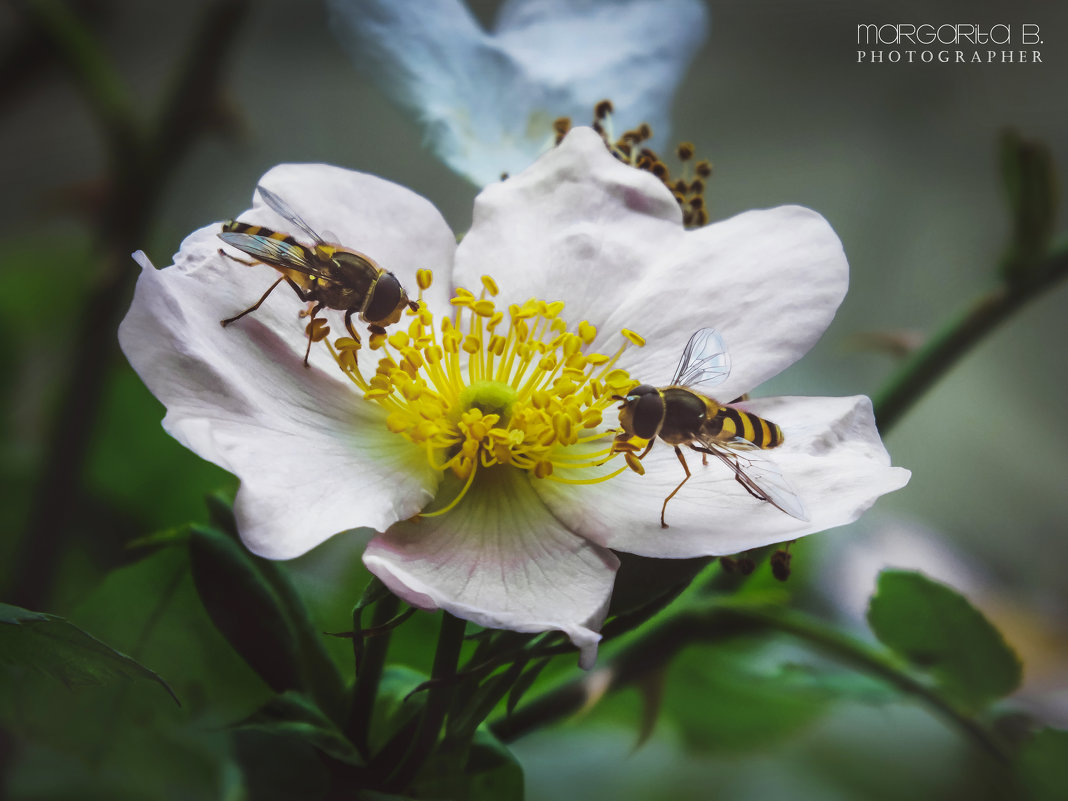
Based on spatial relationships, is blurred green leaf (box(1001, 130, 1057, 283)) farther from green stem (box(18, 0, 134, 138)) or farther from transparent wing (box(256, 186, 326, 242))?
green stem (box(18, 0, 134, 138))

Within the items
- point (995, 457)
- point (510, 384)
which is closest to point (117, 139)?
point (510, 384)

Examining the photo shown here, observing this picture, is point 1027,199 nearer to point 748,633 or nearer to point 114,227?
point 748,633

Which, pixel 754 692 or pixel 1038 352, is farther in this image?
pixel 1038 352

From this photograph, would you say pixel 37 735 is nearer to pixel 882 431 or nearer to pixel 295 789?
pixel 295 789

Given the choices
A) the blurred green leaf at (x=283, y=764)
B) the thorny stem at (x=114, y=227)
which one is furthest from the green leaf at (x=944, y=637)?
the thorny stem at (x=114, y=227)

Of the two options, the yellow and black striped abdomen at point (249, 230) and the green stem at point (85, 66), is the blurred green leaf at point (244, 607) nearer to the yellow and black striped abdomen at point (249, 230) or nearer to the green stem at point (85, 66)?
the yellow and black striped abdomen at point (249, 230)

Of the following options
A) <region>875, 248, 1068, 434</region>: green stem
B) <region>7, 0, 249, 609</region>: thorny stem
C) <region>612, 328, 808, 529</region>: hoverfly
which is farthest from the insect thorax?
<region>7, 0, 249, 609</region>: thorny stem

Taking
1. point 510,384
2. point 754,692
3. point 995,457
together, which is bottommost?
point 995,457
